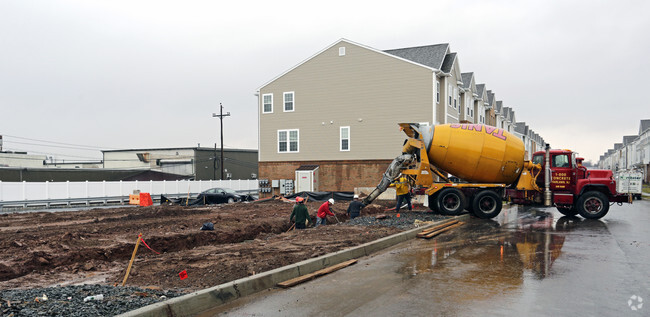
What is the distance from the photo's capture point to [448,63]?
36312 mm

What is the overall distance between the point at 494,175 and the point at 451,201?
2142 mm

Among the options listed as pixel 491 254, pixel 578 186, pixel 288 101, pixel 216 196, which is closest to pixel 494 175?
pixel 578 186

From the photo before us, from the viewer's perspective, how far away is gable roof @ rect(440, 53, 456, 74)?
35.7m

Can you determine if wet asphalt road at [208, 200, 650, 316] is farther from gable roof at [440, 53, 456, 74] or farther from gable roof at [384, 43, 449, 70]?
gable roof at [440, 53, 456, 74]

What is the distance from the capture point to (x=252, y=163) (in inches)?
2908

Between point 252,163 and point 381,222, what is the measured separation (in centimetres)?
5910

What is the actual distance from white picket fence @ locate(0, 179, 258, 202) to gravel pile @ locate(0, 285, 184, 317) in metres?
28.6

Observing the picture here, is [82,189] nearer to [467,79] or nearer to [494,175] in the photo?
[494,175]

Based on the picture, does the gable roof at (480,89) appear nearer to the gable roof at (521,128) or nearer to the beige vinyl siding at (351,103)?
the beige vinyl siding at (351,103)

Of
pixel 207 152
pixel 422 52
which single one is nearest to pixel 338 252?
pixel 422 52

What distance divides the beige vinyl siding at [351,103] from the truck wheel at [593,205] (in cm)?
1440

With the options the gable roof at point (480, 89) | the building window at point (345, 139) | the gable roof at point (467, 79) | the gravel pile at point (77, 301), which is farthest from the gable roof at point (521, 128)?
the gravel pile at point (77, 301)

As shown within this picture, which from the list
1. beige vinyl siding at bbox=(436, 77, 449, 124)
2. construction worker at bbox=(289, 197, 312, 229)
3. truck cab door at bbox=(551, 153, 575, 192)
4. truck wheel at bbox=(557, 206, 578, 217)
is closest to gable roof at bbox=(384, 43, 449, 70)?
beige vinyl siding at bbox=(436, 77, 449, 124)

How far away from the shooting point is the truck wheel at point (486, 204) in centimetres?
1952
